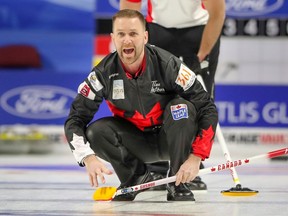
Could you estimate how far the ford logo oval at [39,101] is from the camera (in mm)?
7512

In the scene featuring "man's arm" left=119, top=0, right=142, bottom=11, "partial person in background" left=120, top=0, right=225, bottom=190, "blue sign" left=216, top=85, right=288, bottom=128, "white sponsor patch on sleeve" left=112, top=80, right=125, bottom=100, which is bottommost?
"blue sign" left=216, top=85, right=288, bottom=128

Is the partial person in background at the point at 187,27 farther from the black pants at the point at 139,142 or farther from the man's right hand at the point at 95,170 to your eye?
the man's right hand at the point at 95,170

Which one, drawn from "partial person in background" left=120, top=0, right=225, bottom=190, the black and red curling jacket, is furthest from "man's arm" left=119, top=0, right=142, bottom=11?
the black and red curling jacket

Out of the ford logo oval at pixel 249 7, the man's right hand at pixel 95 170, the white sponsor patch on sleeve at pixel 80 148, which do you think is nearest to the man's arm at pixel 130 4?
the white sponsor patch on sleeve at pixel 80 148

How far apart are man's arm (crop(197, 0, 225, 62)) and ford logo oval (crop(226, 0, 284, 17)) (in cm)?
297

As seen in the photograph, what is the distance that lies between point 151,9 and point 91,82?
1098 mm

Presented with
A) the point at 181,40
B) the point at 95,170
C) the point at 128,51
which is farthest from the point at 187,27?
the point at 95,170

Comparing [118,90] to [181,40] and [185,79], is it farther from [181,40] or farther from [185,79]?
[181,40]

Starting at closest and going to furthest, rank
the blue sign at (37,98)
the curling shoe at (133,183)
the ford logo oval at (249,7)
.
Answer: the curling shoe at (133,183)
the ford logo oval at (249,7)
the blue sign at (37,98)

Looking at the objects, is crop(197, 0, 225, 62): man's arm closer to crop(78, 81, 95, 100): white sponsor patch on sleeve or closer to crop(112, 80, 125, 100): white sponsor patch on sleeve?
crop(112, 80, 125, 100): white sponsor patch on sleeve

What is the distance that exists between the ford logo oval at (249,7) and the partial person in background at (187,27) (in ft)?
9.44

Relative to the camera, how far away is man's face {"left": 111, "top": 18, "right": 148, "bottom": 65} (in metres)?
3.44

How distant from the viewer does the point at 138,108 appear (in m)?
3.71

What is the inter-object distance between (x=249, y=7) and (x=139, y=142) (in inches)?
151
